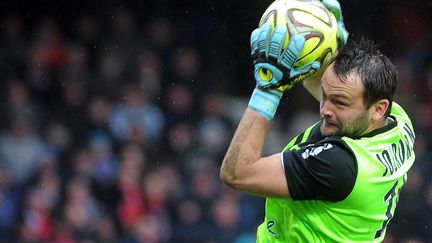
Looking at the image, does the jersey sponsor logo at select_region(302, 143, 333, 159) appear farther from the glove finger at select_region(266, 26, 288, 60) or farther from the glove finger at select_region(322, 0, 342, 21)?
the glove finger at select_region(322, 0, 342, 21)

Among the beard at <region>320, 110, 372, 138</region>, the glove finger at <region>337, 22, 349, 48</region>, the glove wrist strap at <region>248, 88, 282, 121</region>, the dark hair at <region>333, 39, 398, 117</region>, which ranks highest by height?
the glove finger at <region>337, 22, 349, 48</region>

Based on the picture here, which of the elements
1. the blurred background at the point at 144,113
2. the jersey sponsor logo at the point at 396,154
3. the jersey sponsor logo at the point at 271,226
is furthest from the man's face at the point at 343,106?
the blurred background at the point at 144,113

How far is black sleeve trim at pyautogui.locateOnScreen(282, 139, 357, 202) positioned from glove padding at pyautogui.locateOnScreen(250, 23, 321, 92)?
0.22 meters

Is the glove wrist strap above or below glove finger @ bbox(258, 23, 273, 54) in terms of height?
below

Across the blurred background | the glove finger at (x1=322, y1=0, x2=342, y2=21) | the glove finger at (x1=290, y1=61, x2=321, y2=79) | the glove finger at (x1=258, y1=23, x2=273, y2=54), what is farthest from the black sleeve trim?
the blurred background

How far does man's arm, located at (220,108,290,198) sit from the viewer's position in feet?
8.25

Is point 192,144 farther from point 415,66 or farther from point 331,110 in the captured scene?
point 331,110

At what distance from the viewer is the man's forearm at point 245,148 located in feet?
8.25

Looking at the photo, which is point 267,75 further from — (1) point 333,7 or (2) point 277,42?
(1) point 333,7

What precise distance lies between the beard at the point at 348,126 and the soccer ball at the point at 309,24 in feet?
0.64

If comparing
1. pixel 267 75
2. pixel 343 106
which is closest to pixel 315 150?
pixel 343 106

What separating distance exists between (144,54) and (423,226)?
9.21 feet

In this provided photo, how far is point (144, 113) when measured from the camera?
718cm

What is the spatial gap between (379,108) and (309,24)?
1.12 feet
